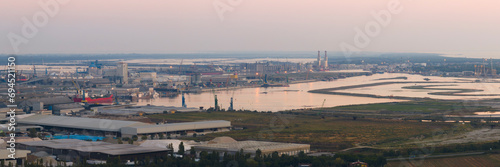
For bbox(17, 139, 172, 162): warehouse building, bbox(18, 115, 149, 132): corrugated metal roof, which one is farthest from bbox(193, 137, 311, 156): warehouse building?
bbox(18, 115, 149, 132): corrugated metal roof

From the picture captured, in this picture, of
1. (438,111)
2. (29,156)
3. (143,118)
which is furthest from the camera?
(438,111)

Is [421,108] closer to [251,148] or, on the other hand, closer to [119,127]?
[119,127]

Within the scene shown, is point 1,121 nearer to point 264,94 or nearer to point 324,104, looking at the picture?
point 324,104

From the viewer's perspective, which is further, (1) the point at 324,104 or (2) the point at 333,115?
(1) the point at 324,104

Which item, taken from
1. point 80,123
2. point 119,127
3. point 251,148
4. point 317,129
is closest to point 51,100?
point 80,123

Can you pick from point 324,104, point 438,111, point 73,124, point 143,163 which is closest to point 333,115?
point 438,111

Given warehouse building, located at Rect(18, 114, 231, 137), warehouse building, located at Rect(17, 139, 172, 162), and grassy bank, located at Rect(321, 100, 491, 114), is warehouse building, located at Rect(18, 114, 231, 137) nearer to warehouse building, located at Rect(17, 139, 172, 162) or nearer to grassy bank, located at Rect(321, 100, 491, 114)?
warehouse building, located at Rect(17, 139, 172, 162)
